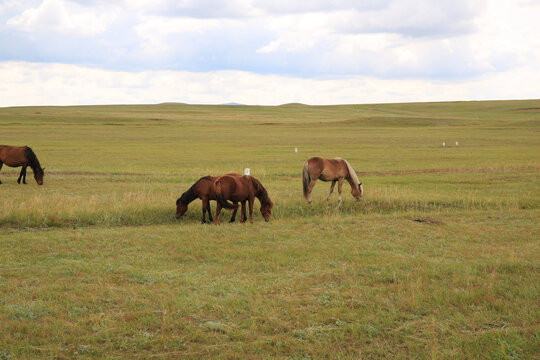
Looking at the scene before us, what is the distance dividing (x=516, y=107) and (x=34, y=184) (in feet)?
462

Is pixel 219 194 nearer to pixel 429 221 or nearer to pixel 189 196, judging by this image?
pixel 189 196

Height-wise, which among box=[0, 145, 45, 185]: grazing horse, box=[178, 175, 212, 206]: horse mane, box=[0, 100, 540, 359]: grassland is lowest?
box=[0, 100, 540, 359]: grassland

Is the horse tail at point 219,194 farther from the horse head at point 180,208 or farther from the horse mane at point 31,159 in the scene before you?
the horse mane at point 31,159

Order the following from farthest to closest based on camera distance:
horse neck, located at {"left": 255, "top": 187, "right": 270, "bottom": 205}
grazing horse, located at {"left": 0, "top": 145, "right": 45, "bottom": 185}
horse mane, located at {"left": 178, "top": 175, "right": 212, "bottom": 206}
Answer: grazing horse, located at {"left": 0, "top": 145, "right": 45, "bottom": 185}
horse mane, located at {"left": 178, "top": 175, "right": 212, "bottom": 206}
horse neck, located at {"left": 255, "top": 187, "right": 270, "bottom": 205}

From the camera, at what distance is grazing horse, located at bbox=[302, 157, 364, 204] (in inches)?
652

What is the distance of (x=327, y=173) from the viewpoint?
17.0 metres

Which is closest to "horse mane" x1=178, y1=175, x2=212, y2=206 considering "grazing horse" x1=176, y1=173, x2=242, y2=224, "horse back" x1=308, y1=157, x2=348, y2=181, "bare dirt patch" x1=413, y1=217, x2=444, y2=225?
"grazing horse" x1=176, y1=173, x2=242, y2=224

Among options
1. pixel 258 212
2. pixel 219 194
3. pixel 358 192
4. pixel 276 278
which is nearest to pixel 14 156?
pixel 258 212

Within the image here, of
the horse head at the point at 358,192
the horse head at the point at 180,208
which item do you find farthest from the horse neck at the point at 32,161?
the horse head at the point at 358,192

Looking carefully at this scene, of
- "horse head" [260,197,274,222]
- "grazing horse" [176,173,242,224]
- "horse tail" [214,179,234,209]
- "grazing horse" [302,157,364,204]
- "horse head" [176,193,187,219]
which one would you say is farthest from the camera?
"grazing horse" [302,157,364,204]

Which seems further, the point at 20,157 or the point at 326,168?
the point at 20,157

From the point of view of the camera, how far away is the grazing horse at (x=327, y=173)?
54.3ft

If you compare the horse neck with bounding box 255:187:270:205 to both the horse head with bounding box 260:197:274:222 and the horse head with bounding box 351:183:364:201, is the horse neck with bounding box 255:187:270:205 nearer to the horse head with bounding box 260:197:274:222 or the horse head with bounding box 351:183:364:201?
the horse head with bounding box 260:197:274:222

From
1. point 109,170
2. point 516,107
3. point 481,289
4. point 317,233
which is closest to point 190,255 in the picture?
point 317,233
